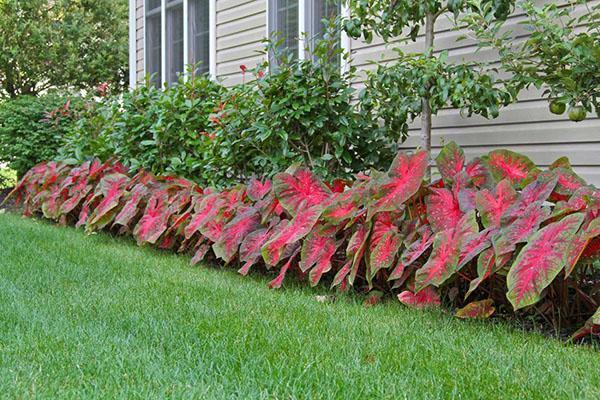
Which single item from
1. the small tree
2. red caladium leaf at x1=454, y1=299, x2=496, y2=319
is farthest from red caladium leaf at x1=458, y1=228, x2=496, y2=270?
the small tree

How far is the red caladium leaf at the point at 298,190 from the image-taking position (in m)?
3.46

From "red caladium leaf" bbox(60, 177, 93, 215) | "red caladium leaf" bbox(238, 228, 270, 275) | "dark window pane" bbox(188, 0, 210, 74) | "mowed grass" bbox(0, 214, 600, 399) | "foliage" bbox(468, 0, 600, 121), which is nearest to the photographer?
Answer: "mowed grass" bbox(0, 214, 600, 399)

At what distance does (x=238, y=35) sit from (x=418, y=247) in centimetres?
446

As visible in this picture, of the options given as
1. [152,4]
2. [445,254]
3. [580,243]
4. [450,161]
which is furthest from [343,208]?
[152,4]

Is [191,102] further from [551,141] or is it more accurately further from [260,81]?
[551,141]

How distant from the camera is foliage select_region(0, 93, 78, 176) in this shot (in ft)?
29.7

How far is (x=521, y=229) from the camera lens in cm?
249

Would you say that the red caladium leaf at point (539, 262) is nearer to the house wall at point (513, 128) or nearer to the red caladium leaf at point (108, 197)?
the house wall at point (513, 128)

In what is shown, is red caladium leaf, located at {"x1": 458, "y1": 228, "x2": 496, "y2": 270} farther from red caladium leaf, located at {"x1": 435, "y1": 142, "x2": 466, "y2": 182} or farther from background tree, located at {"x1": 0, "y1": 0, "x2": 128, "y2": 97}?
background tree, located at {"x1": 0, "y1": 0, "x2": 128, "y2": 97}

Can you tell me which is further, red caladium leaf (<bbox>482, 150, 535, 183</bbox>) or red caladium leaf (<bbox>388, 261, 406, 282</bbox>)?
red caladium leaf (<bbox>482, 150, 535, 183</bbox>)

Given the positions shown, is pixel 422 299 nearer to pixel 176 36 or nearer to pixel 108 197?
pixel 108 197

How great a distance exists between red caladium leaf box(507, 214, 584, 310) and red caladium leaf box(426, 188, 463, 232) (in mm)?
486

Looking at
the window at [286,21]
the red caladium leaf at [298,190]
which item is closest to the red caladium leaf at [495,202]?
the red caladium leaf at [298,190]

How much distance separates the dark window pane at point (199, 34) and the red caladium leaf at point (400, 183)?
4.72m
